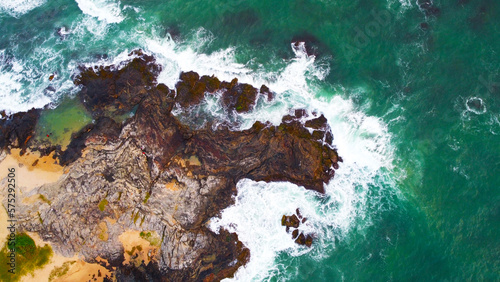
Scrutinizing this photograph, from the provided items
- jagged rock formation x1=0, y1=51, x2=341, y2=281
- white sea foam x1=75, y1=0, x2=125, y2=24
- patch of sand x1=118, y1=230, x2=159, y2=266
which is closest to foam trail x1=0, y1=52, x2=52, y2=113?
jagged rock formation x1=0, y1=51, x2=341, y2=281

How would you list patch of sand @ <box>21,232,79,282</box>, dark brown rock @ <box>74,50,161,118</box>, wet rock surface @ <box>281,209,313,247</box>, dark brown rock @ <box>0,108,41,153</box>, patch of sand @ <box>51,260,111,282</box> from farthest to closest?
dark brown rock @ <box>74,50,161,118</box> → wet rock surface @ <box>281,209,313,247</box> → dark brown rock @ <box>0,108,41,153</box> → patch of sand @ <box>51,260,111,282</box> → patch of sand @ <box>21,232,79,282</box>

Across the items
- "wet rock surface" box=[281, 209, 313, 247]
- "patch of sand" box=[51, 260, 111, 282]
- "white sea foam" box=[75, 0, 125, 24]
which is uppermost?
"white sea foam" box=[75, 0, 125, 24]

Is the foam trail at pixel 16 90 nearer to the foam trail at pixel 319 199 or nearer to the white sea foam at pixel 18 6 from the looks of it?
the white sea foam at pixel 18 6

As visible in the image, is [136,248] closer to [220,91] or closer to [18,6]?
[220,91]

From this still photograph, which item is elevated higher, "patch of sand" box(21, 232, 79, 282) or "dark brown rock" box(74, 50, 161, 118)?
"dark brown rock" box(74, 50, 161, 118)

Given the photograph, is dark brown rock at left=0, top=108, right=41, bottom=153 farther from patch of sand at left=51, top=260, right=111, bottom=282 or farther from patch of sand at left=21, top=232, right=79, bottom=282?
patch of sand at left=51, top=260, right=111, bottom=282

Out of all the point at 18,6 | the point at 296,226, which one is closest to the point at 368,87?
the point at 296,226

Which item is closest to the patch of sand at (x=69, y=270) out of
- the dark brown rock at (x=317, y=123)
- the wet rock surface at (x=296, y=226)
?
the wet rock surface at (x=296, y=226)
